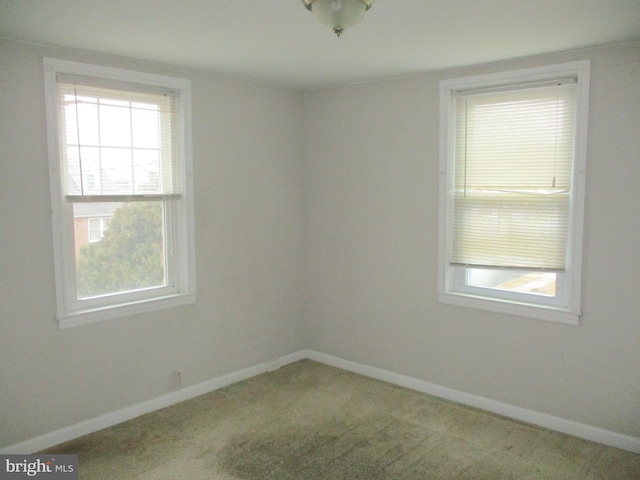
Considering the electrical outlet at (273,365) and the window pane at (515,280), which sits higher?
the window pane at (515,280)

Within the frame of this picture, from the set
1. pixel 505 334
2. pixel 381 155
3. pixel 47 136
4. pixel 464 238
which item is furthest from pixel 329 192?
pixel 47 136

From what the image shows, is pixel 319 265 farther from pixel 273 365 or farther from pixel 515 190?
pixel 515 190

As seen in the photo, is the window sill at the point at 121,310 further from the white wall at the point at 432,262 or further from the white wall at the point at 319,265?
the white wall at the point at 432,262

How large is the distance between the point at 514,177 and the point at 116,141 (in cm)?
273

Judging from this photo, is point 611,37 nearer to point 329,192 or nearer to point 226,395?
point 329,192

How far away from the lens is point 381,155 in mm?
4340

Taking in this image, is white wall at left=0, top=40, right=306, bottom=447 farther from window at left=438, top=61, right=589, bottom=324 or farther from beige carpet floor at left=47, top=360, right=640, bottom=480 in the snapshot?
window at left=438, top=61, right=589, bottom=324

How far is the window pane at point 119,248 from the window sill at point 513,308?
2.18 m

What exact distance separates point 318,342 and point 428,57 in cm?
269

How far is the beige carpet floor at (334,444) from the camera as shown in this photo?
3.07m

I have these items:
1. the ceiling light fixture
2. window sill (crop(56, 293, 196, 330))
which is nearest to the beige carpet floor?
window sill (crop(56, 293, 196, 330))

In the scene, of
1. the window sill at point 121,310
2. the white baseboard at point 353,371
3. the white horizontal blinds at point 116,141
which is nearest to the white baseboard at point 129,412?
the white baseboard at point 353,371

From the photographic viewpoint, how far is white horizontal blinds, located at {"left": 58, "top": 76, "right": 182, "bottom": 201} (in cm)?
341

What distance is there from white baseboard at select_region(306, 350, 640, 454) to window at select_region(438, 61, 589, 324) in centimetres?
68
